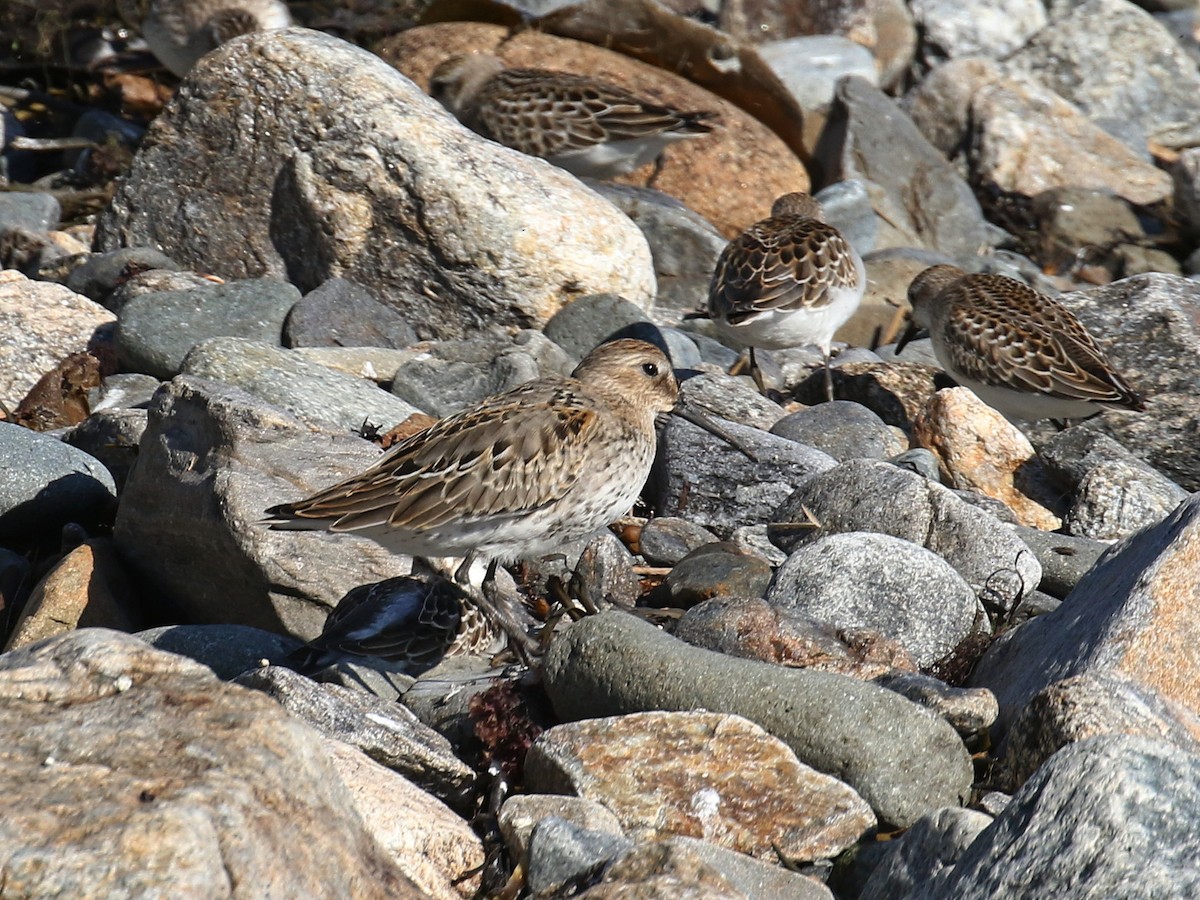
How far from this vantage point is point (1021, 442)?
9445 mm

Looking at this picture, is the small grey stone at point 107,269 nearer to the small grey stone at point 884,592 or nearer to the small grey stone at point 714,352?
the small grey stone at point 714,352

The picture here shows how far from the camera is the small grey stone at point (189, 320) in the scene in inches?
364

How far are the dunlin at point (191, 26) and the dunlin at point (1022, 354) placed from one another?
7.89 meters

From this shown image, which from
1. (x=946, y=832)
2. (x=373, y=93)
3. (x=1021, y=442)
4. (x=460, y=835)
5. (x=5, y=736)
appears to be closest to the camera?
(x=5, y=736)

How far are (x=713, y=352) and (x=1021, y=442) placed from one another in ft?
8.59

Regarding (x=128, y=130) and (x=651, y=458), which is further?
(x=128, y=130)

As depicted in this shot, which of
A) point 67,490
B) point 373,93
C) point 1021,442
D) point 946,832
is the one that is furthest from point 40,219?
point 946,832

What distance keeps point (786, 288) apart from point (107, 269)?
4691 mm

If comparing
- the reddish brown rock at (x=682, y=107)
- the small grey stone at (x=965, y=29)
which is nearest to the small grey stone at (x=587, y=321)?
the reddish brown rock at (x=682, y=107)

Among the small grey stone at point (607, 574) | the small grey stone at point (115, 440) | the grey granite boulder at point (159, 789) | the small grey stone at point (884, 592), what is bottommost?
the small grey stone at point (115, 440)

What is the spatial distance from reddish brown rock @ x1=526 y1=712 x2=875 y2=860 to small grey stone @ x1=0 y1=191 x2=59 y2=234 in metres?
8.71

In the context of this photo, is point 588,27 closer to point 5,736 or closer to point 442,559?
point 442,559

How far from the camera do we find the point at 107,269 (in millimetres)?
10664

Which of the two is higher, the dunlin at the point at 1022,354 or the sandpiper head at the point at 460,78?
the dunlin at the point at 1022,354
